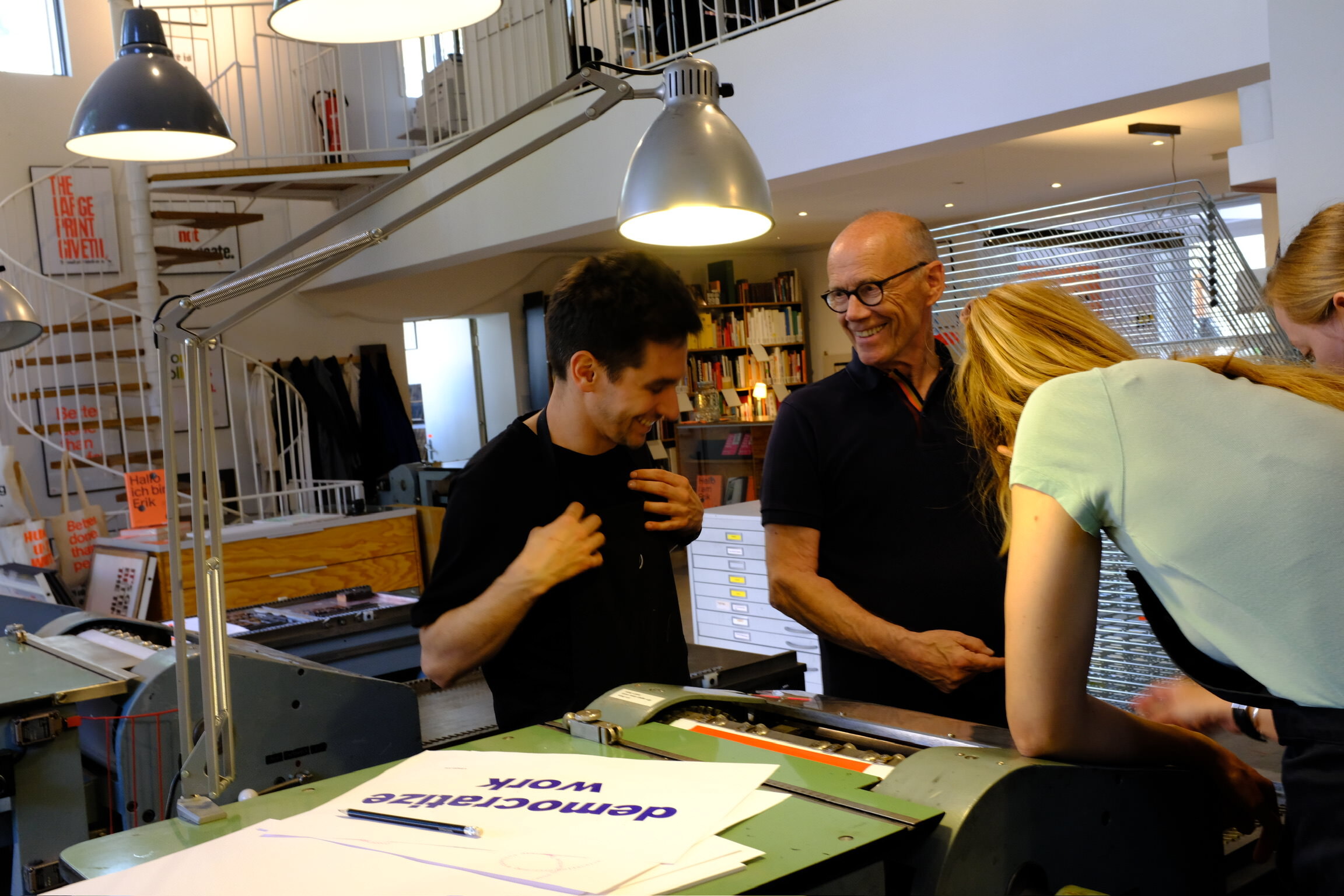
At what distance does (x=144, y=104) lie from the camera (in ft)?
9.91

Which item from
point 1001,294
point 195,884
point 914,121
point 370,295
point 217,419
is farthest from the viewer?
point 370,295

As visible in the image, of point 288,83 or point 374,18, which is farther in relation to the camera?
point 288,83

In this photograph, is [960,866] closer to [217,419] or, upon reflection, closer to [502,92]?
[502,92]

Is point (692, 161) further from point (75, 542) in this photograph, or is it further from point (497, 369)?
point (497, 369)

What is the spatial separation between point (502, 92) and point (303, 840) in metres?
6.18

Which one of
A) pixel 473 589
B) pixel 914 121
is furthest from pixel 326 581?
pixel 473 589

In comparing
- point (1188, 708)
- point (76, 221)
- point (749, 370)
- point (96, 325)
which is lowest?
point (1188, 708)

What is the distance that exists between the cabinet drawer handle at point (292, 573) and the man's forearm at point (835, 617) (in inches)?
155

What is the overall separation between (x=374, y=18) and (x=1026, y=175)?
698cm

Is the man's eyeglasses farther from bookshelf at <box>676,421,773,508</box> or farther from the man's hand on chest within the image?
bookshelf at <box>676,421,773,508</box>

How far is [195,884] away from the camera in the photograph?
851 millimetres

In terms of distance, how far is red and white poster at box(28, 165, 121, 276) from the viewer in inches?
290

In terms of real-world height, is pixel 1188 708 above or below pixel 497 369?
below

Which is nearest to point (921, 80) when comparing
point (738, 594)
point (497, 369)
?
point (738, 594)
